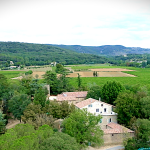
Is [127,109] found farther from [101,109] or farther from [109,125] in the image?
[101,109]

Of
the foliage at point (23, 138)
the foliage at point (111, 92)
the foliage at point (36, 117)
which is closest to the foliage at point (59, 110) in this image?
the foliage at point (36, 117)

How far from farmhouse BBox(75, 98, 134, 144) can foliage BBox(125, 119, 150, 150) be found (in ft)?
3.99

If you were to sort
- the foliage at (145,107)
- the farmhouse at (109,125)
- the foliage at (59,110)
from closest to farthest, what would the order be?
1. the farmhouse at (109,125)
2. the foliage at (145,107)
3. the foliage at (59,110)

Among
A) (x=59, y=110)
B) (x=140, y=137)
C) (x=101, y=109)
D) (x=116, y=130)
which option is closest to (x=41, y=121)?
(x=59, y=110)

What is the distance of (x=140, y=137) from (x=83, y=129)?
724 cm

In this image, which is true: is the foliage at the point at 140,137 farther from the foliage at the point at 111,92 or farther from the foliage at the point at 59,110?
the foliage at the point at 111,92

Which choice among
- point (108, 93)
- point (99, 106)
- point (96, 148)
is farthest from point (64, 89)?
point (96, 148)

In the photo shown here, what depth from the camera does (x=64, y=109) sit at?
3102cm

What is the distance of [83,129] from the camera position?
24.6 m

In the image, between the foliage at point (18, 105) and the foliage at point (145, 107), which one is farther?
the foliage at point (18, 105)

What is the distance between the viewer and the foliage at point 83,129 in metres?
24.1

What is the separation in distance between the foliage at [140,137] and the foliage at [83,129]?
3545 millimetres

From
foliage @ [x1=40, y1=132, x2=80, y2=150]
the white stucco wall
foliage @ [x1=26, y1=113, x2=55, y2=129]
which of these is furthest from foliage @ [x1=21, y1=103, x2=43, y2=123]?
foliage @ [x1=40, y1=132, x2=80, y2=150]

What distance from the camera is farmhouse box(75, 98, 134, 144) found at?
27031 millimetres
